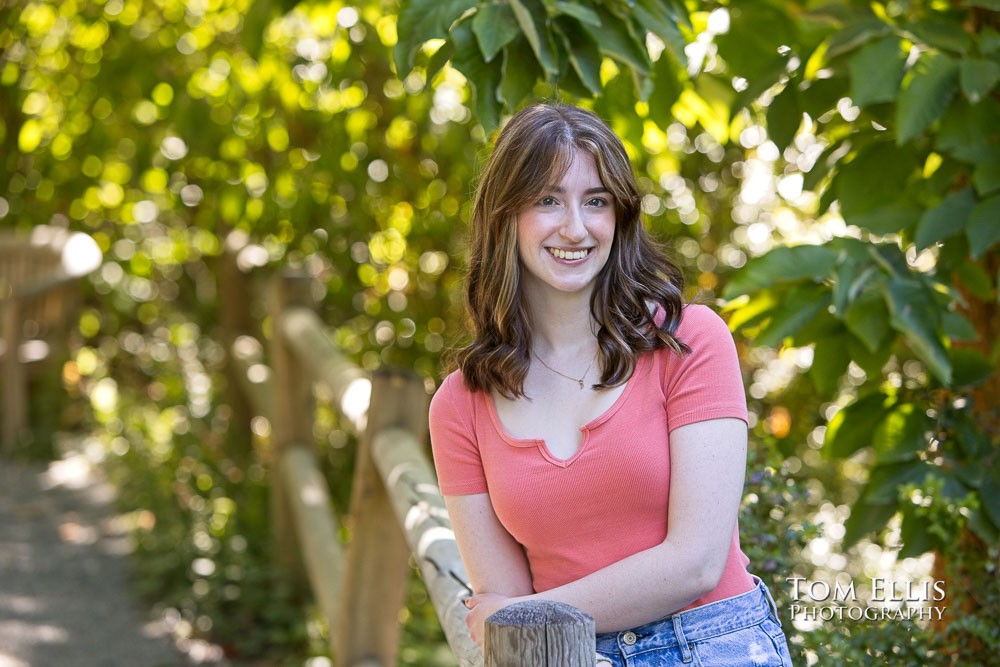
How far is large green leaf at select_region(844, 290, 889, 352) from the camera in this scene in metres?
2.20

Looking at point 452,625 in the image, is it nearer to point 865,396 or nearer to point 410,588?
point 865,396

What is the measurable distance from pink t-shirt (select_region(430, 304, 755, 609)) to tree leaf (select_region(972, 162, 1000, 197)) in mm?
843

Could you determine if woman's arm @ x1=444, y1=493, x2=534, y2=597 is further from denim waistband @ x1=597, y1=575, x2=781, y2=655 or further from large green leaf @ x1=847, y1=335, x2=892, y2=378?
large green leaf @ x1=847, y1=335, x2=892, y2=378

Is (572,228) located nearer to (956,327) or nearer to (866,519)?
(956,327)

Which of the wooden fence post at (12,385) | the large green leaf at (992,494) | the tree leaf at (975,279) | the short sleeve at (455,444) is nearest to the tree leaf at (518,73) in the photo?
the short sleeve at (455,444)

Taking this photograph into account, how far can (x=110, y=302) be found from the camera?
662 cm

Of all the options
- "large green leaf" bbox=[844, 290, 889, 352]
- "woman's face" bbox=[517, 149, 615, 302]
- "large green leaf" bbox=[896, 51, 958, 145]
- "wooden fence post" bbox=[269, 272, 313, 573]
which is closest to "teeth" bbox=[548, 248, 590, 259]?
"woman's face" bbox=[517, 149, 615, 302]

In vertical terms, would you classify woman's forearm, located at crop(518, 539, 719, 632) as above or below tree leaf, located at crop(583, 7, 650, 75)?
below

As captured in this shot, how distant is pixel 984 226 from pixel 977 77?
300 millimetres

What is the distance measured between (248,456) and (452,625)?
378 cm

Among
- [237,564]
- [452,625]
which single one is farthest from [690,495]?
[237,564]

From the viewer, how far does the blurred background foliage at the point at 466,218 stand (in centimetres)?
219

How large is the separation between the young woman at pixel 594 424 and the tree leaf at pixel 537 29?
0.16 m

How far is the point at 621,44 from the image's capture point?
204 cm
